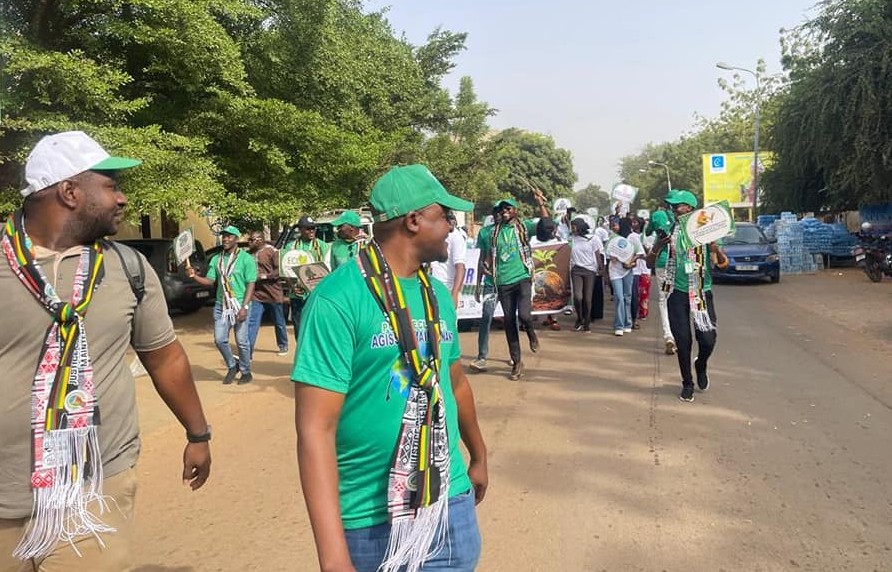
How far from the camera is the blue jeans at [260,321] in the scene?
8.27 m

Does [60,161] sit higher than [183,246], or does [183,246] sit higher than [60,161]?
[60,161]

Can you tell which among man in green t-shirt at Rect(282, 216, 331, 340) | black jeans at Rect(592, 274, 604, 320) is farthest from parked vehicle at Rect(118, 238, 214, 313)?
black jeans at Rect(592, 274, 604, 320)

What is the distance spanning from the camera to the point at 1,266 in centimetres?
217

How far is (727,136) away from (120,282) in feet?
178

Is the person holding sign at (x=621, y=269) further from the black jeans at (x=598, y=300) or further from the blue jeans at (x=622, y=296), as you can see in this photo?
the black jeans at (x=598, y=300)

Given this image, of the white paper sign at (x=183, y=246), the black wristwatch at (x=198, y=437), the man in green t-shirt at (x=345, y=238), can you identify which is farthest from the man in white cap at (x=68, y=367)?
the man in green t-shirt at (x=345, y=238)

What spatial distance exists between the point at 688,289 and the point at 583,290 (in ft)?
14.7

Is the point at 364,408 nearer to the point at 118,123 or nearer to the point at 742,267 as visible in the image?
the point at 118,123

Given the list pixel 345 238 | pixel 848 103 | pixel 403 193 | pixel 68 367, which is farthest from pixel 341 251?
pixel 848 103

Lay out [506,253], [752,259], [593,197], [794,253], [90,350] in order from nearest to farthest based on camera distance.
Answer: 1. [90,350]
2. [506,253]
3. [752,259]
4. [794,253]
5. [593,197]

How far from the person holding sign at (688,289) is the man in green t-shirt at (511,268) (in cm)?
159

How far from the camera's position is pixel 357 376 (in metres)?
1.98

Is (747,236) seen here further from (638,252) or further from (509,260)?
(509,260)

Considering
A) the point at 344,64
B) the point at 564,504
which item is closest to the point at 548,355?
the point at 564,504
